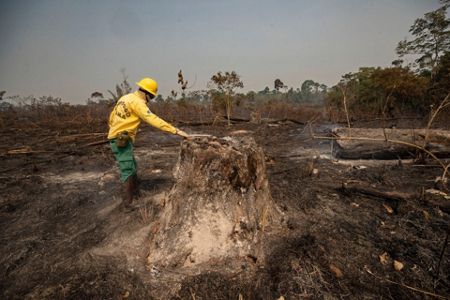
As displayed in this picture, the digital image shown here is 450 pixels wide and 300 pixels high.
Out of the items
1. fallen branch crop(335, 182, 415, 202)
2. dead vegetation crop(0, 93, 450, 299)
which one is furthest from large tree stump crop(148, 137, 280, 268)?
fallen branch crop(335, 182, 415, 202)

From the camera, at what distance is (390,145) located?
18.0 ft

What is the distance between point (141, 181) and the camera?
15.7 feet

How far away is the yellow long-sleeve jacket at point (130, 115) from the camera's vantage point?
3179mm

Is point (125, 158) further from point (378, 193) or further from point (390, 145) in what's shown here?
point (390, 145)

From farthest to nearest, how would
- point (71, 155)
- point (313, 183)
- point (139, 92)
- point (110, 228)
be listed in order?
point (71, 155)
point (313, 183)
point (139, 92)
point (110, 228)

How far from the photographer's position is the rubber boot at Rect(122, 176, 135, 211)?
3650mm

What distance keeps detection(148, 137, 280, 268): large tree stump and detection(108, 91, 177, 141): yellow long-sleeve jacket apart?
2.88 ft

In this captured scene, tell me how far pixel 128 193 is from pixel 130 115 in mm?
1247

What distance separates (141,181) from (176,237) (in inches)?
101

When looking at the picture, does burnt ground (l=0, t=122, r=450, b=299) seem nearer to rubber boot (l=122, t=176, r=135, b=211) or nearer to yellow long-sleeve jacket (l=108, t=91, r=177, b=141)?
rubber boot (l=122, t=176, r=135, b=211)

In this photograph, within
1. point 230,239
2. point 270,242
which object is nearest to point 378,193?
point 270,242

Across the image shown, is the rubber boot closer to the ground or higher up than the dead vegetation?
higher up

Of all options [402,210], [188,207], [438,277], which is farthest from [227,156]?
[402,210]

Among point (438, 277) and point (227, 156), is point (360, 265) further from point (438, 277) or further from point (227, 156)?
point (227, 156)
